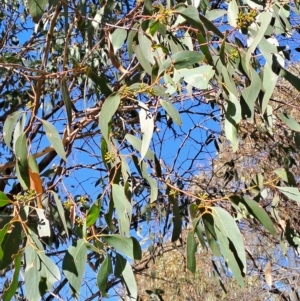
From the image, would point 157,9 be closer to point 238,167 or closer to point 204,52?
point 204,52

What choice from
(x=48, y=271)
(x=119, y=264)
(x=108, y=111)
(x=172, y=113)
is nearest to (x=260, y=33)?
(x=172, y=113)

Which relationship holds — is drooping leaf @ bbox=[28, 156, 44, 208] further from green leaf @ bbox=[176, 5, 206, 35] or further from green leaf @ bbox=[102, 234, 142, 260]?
green leaf @ bbox=[176, 5, 206, 35]

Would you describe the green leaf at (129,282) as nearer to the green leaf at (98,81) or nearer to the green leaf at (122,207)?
the green leaf at (122,207)

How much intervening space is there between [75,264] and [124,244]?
15 cm

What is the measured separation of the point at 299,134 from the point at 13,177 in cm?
126

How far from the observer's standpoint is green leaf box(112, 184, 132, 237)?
173cm

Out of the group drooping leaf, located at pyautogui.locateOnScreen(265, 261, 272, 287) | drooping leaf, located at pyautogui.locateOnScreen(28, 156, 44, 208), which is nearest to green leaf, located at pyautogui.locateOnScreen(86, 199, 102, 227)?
drooping leaf, located at pyautogui.locateOnScreen(28, 156, 44, 208)

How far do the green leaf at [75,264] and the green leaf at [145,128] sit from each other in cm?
30

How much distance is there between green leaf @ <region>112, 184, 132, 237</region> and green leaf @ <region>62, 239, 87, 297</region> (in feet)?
0.39

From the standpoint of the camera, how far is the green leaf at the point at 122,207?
68.2 inches

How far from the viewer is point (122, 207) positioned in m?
1.75

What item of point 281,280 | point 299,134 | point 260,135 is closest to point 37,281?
point 299,134

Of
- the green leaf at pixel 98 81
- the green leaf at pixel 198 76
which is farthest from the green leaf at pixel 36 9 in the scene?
the green leaf at pixel 198 76

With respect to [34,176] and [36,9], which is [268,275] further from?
[36,9]
